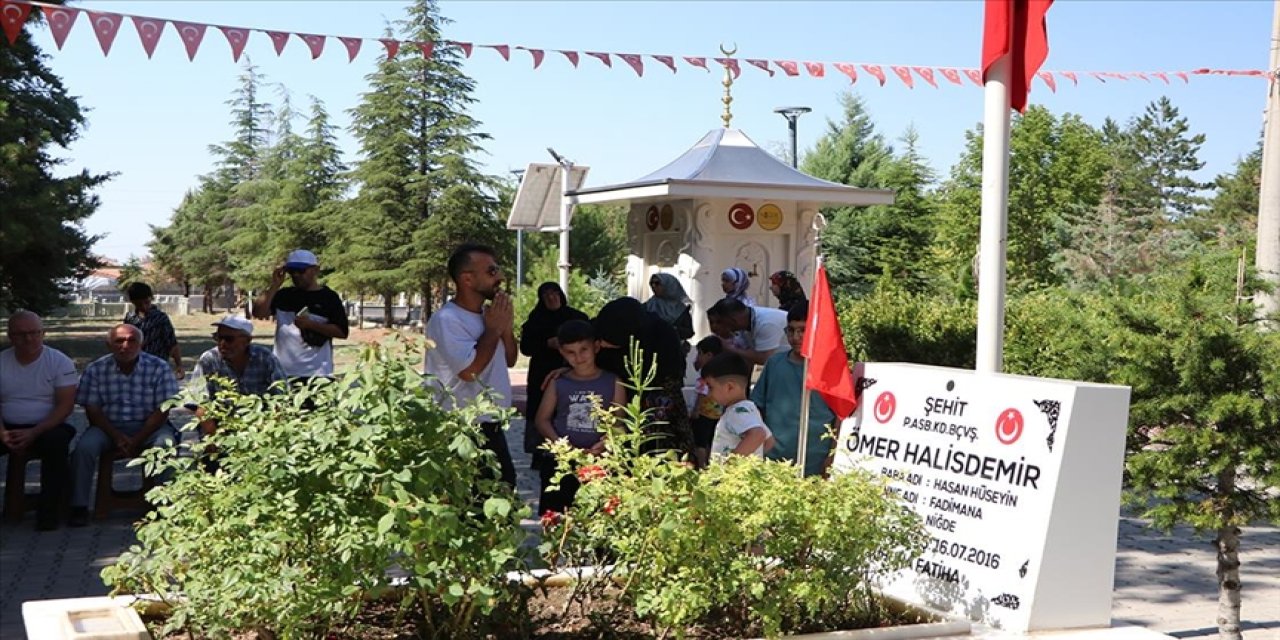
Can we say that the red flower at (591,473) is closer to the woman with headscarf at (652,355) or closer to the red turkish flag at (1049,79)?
the woman with headscarf at (652,355)

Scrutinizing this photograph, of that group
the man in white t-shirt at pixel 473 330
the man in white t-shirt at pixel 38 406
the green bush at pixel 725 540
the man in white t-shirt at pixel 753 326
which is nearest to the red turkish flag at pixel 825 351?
the green bush at pixel 725 540

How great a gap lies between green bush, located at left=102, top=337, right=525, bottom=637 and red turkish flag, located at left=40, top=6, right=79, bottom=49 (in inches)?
243

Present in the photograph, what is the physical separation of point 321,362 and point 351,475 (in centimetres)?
552

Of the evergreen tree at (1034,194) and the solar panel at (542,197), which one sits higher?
the evergreen tree at (1034,194)

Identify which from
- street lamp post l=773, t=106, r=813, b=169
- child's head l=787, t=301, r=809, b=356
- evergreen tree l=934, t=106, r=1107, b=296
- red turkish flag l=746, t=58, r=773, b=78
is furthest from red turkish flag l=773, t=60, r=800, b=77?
evergreen tree l=934, t=106, r=1107, b=296

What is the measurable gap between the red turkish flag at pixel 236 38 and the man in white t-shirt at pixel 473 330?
182 inches

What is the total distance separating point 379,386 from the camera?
13.0ft

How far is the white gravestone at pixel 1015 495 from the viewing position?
15.0 ft

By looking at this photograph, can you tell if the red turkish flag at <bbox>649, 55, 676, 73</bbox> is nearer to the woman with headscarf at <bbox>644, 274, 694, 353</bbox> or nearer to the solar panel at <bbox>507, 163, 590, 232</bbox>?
the woman with headscarf at <bbox>644, 274, 694, 353</bbox>

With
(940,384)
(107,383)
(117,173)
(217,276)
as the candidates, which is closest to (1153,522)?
(940,384)

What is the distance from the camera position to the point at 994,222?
5371mm

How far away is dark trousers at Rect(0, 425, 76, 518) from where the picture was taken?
29.6ft

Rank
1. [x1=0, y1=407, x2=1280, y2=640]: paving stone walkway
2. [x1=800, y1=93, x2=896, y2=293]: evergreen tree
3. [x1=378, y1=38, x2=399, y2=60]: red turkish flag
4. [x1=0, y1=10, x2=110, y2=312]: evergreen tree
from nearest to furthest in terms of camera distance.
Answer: [x1=0, y1=407, x2=1280, y2=640]: paving stone walkway → [x1=378, y1=38, x2=399, y2=60]: red turkish flag → [x1=0, y1=10, x2=110, y2=312]: evergreen tree → [x1=800, y1=93, x2=896, y2=293]: evergreen tree

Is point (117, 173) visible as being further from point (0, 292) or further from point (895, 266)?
point (895, 266)
